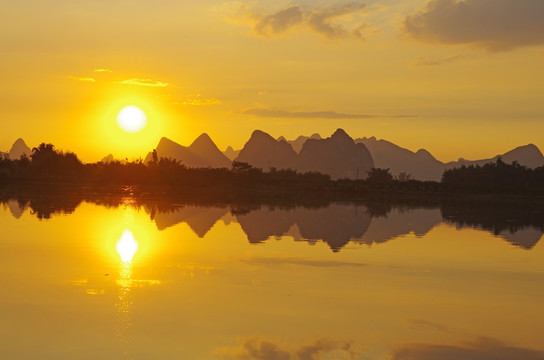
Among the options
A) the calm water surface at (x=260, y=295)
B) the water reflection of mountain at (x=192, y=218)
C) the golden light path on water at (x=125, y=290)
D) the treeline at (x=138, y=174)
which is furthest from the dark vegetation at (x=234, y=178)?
the golden light path on water at (x=125, y=290)

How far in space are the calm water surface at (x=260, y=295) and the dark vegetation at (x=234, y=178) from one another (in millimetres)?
58848

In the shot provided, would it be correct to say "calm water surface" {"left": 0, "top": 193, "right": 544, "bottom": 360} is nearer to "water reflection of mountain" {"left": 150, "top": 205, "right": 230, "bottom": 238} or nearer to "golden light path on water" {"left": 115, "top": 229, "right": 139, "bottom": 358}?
"golden light path on water" {"left": 115, "top": 229, "right": 139, "bottom": 358}

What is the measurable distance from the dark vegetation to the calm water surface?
58.8 metres

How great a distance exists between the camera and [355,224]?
3044 centimetres

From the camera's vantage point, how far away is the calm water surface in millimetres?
9477

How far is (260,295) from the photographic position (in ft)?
42.3

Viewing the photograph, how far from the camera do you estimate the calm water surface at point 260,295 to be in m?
9.48

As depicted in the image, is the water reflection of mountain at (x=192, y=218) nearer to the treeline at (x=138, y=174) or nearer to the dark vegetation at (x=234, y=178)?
the dark vegetation at (x=234, y=178)

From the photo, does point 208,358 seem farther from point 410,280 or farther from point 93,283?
point 410,280

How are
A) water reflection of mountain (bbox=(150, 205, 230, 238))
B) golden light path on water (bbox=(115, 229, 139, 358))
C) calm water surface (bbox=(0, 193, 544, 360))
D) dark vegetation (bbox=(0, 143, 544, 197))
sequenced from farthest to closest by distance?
dark vegetation (bbox=(0, 143, 544, 197)), water reflection of mountain (bbox=(150, 205, 230, 238)), golden light path on water (bbox=(115, 229, 139, 358)), calm water surface (bbox=(0, 193, 544, 360))

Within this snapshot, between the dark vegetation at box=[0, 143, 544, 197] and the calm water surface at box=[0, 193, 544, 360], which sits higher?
the dark vegetation at box=[0, 143, 544, 197]

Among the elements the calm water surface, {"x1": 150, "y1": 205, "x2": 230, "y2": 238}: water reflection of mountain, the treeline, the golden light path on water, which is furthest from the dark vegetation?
the golden light path on water

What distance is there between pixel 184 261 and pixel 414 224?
1823cm

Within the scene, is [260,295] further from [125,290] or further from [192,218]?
[192,218]
